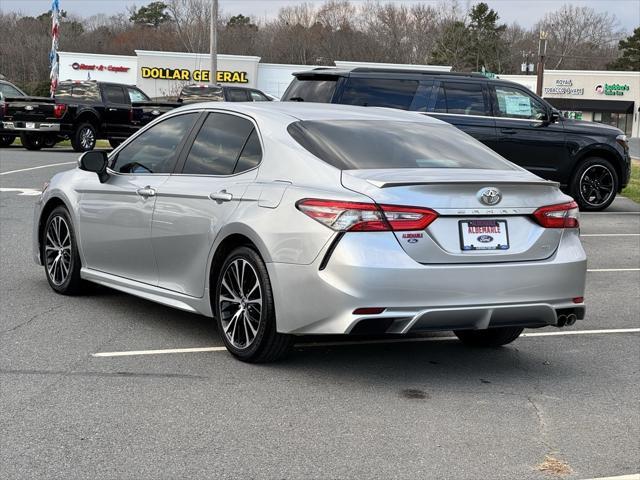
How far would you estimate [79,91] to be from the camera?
1097 inches

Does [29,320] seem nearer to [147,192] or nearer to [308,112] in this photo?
[147,192]

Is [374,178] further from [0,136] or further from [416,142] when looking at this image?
[0,136]

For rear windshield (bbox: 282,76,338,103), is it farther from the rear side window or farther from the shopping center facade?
the shopping center facade

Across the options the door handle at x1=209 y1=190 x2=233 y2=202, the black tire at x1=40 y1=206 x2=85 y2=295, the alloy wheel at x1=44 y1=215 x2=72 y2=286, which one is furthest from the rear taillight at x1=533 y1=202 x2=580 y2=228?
the alloy wheel at x1=44 y1=215 x2=72 y2=286

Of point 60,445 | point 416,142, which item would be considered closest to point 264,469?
point 60,445

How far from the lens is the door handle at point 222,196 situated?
602 centimetres

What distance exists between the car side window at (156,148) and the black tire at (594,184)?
9656 millimetres

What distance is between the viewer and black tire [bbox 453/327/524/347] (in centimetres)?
650

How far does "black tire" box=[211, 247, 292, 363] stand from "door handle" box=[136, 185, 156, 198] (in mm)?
1031

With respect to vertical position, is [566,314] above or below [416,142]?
below

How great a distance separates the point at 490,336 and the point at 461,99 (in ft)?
27.6

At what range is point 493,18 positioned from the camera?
358 ft

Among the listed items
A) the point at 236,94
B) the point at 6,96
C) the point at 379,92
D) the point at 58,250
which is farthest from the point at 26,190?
the point at 6,96

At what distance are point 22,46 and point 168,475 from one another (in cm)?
9818
